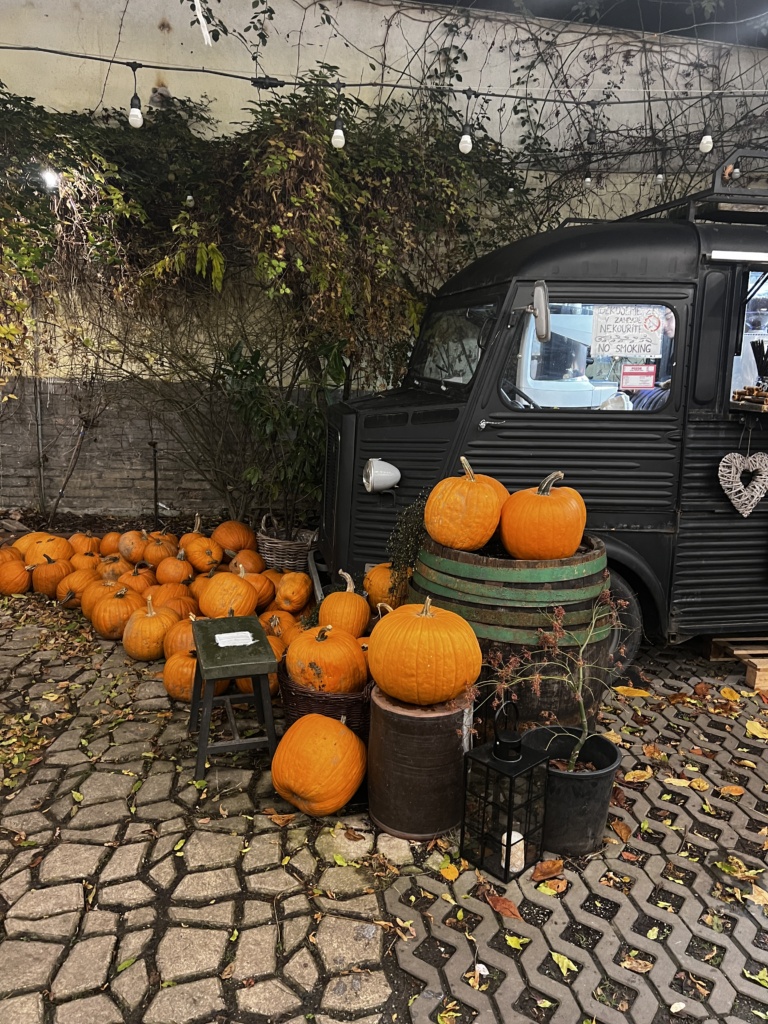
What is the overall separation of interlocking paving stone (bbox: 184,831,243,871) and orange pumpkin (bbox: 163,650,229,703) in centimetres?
114

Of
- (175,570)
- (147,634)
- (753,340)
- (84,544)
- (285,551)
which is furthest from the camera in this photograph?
(84,544)

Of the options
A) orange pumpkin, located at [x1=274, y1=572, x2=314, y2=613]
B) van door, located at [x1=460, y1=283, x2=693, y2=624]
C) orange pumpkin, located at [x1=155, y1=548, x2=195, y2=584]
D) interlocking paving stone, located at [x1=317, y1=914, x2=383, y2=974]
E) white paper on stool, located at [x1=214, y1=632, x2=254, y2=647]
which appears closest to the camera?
interlocking paving stone, located at [x1=317, y1=914, x2=383, y2=974]

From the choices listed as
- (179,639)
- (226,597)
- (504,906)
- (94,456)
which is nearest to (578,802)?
(504,906)

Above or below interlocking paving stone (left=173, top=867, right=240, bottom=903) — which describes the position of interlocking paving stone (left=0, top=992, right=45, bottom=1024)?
below

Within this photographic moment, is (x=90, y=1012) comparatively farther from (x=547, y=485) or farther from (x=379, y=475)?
(x=379, y=475)

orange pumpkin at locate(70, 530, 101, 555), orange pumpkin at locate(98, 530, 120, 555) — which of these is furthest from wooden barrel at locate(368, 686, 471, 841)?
orange pumpkin at locate(70, 530, 101, 555)

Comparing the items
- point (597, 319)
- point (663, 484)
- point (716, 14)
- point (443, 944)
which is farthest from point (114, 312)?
point (716, 14)

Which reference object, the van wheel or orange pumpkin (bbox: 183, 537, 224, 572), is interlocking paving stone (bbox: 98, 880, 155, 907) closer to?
the van wheel

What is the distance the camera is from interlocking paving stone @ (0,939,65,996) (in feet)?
7.99

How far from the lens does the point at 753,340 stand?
176 inches

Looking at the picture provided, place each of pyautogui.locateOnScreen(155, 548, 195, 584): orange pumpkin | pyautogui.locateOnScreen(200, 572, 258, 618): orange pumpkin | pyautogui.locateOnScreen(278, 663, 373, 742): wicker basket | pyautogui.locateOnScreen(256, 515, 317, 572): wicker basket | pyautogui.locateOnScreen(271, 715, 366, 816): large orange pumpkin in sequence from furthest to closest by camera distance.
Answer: pyautogui.locateOnScreen(256, 515, 317, 572): wicker basket < pyautogui.locateOnScreen(155, 548, 195, 584): orange pumpkin < pyautogui.locateOnScreen(200, 572, 258, 618): orange pumpkin < pyautogui.locateOnScreen(278, 663, 373, 742): wicker basket < pyautogui.locateOnScreen(271, 715, 366, 816): large orange pumpkin

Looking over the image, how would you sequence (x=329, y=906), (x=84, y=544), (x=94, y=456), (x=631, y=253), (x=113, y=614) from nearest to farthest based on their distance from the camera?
(x=329, y=906)
(x=631, y=253)
(x=113, y=614)
(x=84, y=544)
(x=94, y=456)

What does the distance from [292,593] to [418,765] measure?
2.45 metres

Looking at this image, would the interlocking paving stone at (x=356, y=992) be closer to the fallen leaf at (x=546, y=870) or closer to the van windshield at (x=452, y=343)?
the fallen leaf at (x=546, y=870)
